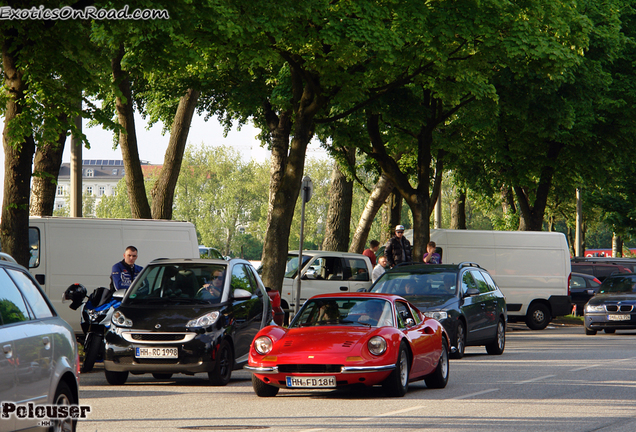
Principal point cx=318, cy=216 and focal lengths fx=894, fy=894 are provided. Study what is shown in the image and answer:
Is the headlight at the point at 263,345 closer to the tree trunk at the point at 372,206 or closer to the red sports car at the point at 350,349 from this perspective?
the red sports car at the point at 350,349

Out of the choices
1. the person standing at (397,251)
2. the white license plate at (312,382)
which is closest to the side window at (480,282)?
the person standing at (397,251)

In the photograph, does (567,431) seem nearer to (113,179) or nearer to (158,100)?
(158,100)

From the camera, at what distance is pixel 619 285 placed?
25281 millimetres

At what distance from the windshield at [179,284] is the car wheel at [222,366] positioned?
690mm

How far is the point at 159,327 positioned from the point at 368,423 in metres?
4.03

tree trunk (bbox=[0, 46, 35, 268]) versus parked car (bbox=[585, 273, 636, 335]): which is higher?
tree trunk (bbox=[0, 46, 35, 268])

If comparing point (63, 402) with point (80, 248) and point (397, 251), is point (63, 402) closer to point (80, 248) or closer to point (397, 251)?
point (80, 248)

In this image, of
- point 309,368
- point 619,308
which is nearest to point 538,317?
point 619,308

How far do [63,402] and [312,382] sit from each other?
165 inches

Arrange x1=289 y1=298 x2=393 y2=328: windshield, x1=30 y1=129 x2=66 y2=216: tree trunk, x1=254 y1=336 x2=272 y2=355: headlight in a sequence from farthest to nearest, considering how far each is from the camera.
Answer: x1=30 y1=129 x2=66 y2=216: tree trunk < x1=289 y1=298 x2=393 y2=328: windshield < x1=254 y1=336 x2=272 y2=355: headlight

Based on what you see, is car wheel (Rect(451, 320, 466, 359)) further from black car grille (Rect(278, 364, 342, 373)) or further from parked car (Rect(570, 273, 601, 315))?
parked car (Rect(570, 273, 601, 315))

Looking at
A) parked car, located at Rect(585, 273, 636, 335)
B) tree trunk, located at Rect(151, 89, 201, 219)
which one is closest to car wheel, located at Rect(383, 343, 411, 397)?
tree trunk, located at Rect(151, 89, 201, 219)

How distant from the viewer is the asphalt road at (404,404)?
8655 millimetres

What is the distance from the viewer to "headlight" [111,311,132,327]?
1190cm
